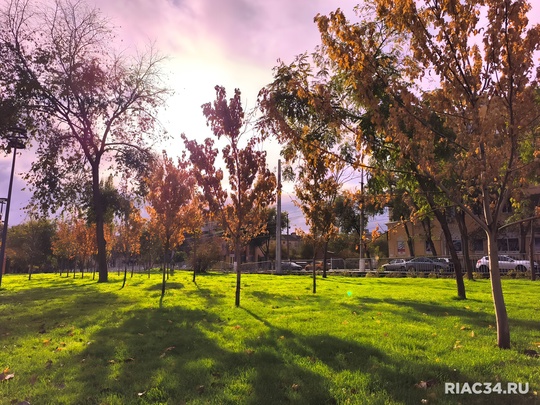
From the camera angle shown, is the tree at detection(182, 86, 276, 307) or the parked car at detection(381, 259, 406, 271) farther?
the parked car at detection(381, 259, 406, 271)

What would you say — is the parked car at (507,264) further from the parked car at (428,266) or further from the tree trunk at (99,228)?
the tree trunk at (99,228)

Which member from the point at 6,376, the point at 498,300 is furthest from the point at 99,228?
the point at 498,300

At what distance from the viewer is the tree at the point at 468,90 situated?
4895mm

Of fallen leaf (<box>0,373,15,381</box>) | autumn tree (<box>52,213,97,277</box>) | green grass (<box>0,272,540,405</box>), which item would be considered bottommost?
fallen leaf (<box>0,373,15,381</box>)

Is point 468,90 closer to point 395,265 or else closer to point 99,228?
point 99,228

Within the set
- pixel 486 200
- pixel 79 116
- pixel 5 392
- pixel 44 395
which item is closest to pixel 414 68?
pixel 486 200

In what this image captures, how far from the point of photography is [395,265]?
32625 millimetres

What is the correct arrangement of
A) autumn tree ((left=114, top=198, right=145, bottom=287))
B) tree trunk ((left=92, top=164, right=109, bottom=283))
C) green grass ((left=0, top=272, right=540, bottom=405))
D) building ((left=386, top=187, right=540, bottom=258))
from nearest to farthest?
green grass ((left=0, top=272, right=540, bottom=405)) < autumn tree ((left=114, top=198, right=145, bottom=287)) < tree trunk ((left=92, top=164, right=109, bottom=283)) < building ((left=386, top=187, right=540, bottom=258))

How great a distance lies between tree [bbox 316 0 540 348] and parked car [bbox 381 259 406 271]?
27385 mm

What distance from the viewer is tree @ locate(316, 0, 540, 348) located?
16.1 feet

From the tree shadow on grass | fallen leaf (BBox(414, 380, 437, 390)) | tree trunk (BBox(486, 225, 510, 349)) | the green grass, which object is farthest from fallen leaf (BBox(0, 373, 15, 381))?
the tree shadow on grass

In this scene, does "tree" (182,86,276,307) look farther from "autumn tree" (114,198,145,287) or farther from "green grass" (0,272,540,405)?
"autumn tree" (114,198,145,287)

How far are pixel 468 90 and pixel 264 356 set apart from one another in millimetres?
4676

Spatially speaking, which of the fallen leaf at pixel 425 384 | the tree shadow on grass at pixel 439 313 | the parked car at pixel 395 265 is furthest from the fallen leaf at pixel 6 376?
the parked car at pixel 395 265
